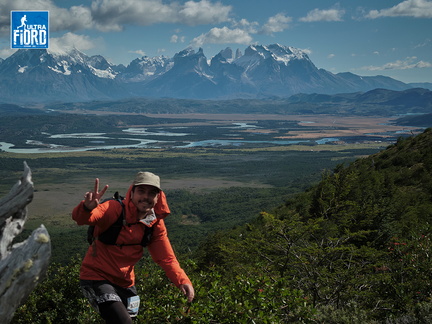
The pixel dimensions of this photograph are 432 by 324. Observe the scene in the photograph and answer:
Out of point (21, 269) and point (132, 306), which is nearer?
point (21, 269)

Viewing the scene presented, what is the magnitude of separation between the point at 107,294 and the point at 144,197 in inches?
50.3

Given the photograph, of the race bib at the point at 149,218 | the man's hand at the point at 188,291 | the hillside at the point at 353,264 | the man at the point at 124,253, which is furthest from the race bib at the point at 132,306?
the hillside at the point at 353,264

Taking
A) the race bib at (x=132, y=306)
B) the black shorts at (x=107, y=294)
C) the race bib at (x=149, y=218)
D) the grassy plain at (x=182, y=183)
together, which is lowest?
Answer: the grassy plain at (x=182, y=183)

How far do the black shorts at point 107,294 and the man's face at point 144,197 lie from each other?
1022 mm

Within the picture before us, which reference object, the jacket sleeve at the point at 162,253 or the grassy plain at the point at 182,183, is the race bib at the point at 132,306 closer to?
the jacket sleeve at the point at 162,253

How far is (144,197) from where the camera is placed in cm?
532

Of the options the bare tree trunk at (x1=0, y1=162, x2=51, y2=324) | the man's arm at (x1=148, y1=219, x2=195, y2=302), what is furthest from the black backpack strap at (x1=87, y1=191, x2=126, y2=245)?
the bare tree trunk at (x1=0, y1=162, x2=51, y2=324)

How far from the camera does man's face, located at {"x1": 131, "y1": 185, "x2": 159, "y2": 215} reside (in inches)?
209

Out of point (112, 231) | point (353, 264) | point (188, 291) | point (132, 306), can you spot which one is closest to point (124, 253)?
point (112, 231)

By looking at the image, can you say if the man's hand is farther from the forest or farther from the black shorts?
the black shorts

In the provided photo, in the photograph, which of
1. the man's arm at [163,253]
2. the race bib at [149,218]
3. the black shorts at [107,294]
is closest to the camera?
the black shorts at [107,294]

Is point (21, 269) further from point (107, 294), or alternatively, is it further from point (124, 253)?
point (124, 253)

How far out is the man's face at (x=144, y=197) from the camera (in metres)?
5.32

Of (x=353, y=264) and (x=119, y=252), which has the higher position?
(x=119, y=252)
